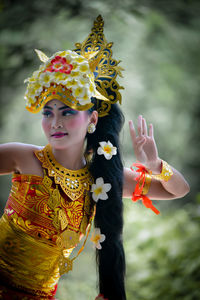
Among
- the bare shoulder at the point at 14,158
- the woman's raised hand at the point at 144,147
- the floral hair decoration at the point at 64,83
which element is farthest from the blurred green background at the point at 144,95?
the bare shoulder at the point at 14,158

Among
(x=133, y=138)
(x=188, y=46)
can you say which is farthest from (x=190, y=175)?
(x=133, y=138)

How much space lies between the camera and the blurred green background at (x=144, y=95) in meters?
3.86

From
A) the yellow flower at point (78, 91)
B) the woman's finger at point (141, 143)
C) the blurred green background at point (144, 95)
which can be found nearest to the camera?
the yellow flower at point (78, 91)

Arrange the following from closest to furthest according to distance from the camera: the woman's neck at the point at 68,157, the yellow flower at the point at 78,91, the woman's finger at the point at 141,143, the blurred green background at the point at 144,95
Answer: the yellow flower at the point at 78,91, the woman's neck at the point at 68,157, the woman's finger at the point at 141,143, the blurred green background at the point at 144,95

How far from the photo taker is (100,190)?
1.89 metres

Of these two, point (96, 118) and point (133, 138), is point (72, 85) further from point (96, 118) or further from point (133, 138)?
point (133, 138)

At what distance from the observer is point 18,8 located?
3.75m

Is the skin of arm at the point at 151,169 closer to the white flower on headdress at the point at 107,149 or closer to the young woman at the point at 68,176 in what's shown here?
the young woman at the point at 68,176

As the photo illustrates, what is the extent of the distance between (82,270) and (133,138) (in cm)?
356

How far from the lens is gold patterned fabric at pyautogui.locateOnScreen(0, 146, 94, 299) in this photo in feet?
5.67

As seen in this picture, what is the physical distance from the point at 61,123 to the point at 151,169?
0.57 m

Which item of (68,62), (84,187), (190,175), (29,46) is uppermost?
(29,46)

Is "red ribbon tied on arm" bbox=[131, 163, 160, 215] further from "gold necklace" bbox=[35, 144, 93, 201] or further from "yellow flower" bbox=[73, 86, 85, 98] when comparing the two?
"yellow flower" bbox=[73, 86, 85, 98]

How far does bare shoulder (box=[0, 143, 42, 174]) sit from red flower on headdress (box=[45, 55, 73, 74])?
0.40 m
